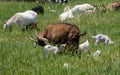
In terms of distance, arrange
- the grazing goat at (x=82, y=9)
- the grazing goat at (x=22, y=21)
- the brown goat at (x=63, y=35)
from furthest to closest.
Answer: the grazing goat at (x=82, y=9), the grazing goat at (x=22, y=21), the brown goat at (x=63, y=35)

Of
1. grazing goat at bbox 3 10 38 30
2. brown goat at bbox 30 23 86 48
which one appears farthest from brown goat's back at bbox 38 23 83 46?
grazing goat at bbox 3 10 38 30

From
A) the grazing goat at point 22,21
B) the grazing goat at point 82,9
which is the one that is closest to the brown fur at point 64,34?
the grazing goat at point 22,21

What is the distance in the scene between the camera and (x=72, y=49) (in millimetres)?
9227

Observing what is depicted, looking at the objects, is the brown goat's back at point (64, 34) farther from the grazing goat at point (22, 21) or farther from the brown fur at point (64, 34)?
the grazing goat at point (22, 21)

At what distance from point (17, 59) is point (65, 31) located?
1.56 m

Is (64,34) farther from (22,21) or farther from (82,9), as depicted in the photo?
(82,9)

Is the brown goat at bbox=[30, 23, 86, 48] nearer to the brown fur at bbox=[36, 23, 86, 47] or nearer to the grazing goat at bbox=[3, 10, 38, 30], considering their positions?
the brown fur at bbox=[36, 23, 86, 47]

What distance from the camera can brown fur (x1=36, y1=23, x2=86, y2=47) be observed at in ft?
30.5

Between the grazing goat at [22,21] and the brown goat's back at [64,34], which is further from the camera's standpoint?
the grazing goat at [22,21]

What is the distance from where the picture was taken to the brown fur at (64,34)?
30.5ft

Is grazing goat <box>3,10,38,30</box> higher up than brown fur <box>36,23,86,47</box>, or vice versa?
brown fur <box>36,23,86,47</box>

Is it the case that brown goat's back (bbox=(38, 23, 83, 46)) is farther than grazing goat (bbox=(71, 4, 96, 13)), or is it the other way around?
grazing goat (bbox=(71, 4, 96, 13))

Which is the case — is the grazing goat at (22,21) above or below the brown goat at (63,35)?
below

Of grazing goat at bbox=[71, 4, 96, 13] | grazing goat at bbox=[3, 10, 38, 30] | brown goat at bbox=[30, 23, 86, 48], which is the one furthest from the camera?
grazing goat at bbox=[71, 4, 96, 13]
